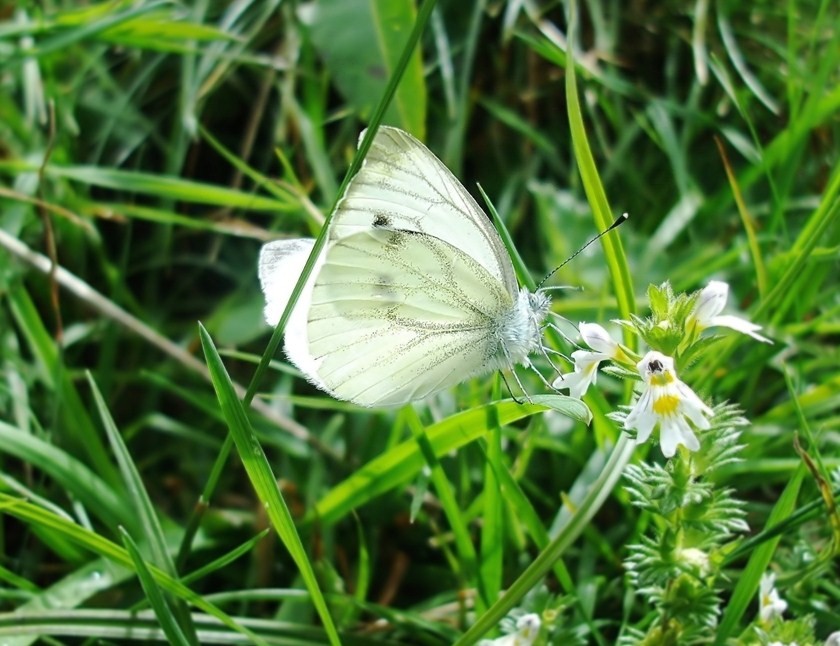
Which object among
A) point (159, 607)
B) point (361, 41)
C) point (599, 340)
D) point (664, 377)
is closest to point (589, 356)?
point (599, 340)

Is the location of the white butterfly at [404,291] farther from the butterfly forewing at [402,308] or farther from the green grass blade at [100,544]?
the green grass blade at [100,544]

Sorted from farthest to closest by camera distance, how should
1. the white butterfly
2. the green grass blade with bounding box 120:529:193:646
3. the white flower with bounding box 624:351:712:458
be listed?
the white butterfly → the green grass blade with bounding box 120:529:193:646 → the white flower with bounding box 624:351:712:458

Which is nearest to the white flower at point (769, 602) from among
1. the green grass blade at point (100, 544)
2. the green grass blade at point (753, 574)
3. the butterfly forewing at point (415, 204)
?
the green grass blade at point (753, 574)

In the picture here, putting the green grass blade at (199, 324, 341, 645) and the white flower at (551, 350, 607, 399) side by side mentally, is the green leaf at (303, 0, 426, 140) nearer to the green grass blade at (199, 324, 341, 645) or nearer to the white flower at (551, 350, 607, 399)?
the white flower at (551, 350, 607, 399)

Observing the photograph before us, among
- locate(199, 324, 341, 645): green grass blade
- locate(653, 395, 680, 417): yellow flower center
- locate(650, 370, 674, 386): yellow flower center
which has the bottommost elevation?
locate(199, 324, 341, 645): green grass blade

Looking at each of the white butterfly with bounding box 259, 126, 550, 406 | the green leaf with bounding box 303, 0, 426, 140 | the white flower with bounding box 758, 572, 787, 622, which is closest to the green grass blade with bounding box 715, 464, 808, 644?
the white flower with bounding box 758, 572, 787, 622

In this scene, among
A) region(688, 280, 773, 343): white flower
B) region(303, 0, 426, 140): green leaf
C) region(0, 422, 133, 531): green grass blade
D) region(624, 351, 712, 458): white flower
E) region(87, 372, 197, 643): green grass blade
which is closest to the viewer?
region(624, 351, 712, 458): white flower

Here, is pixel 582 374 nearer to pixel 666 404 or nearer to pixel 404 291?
pixel 666 404
